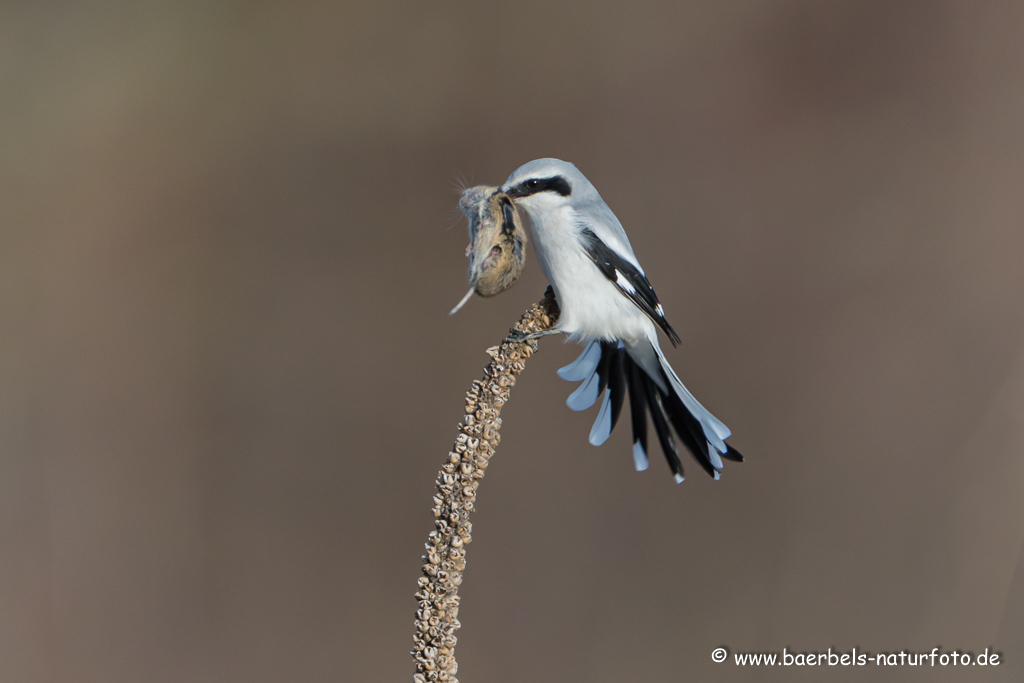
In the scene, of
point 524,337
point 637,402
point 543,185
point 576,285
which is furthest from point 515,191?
point 637,402

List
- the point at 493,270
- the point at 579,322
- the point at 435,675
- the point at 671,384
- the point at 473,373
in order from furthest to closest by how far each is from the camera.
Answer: the point at 473,373 < the point at 671,384 < the point at 579,322 < the point at 493,270 < the point at 435,675

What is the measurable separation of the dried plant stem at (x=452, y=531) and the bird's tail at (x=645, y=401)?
322 mm

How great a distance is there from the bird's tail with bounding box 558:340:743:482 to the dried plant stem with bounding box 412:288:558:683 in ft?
1.06

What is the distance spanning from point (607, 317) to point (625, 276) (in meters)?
0.08

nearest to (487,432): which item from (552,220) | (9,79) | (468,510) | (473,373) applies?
(468,510)

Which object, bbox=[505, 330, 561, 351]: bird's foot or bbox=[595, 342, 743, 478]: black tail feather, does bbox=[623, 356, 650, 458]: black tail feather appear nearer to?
bbox=[595, 342, 743, 478]: black tail feather

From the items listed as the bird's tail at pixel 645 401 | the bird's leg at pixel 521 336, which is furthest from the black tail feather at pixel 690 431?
the bird's leg at pixel 521 336

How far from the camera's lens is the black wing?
3.28ft

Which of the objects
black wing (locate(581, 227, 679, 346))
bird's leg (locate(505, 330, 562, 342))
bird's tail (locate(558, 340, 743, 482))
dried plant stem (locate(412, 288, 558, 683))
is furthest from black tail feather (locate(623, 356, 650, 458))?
dried plant stem (locate(412, 288, 558, 683))

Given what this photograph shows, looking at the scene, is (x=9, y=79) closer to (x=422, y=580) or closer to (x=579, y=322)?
(x=579, y=322)

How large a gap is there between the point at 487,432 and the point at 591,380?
0.44 m

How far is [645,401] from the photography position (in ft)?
3.58

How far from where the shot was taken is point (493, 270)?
82 centimetres

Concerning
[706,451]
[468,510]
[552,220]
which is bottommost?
[468,510]
